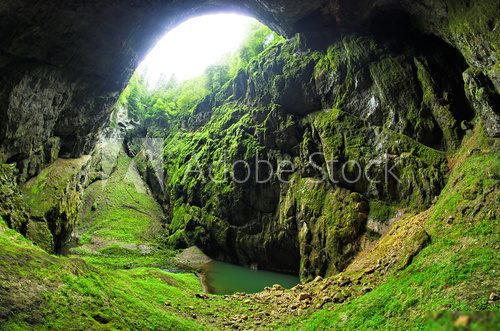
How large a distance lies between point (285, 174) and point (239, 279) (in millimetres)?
10052

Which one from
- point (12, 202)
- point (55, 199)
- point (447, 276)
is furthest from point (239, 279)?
point (447, 276)

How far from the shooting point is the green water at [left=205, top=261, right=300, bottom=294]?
23.5 metres

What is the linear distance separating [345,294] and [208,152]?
1207 inches

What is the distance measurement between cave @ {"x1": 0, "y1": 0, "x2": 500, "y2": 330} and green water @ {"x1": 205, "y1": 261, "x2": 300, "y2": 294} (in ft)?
1.14

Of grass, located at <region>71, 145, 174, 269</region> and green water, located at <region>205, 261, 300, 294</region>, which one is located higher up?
grass, located at <region>71, 145, 174, 269</region>

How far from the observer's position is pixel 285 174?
3092cm

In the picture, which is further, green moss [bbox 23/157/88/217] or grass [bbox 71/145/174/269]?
grass [bbox 71/145/174/269]

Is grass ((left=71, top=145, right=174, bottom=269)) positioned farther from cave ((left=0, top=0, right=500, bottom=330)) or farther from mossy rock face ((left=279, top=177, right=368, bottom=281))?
mossy rock face ((left=279, top=177, right=368, bottom=281))

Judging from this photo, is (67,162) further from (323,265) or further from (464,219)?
(464,219)

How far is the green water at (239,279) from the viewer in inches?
926

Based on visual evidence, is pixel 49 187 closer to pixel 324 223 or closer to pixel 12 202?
pixel 12 202

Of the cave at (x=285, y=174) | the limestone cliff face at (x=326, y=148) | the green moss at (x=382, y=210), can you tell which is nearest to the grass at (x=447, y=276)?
the cave at (x=285, y=174)

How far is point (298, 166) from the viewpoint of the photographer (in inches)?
1174

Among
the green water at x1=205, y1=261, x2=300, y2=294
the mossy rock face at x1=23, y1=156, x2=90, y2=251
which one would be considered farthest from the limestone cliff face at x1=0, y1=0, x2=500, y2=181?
the green water at x1=205, y1=261, x2=300, y2=294
